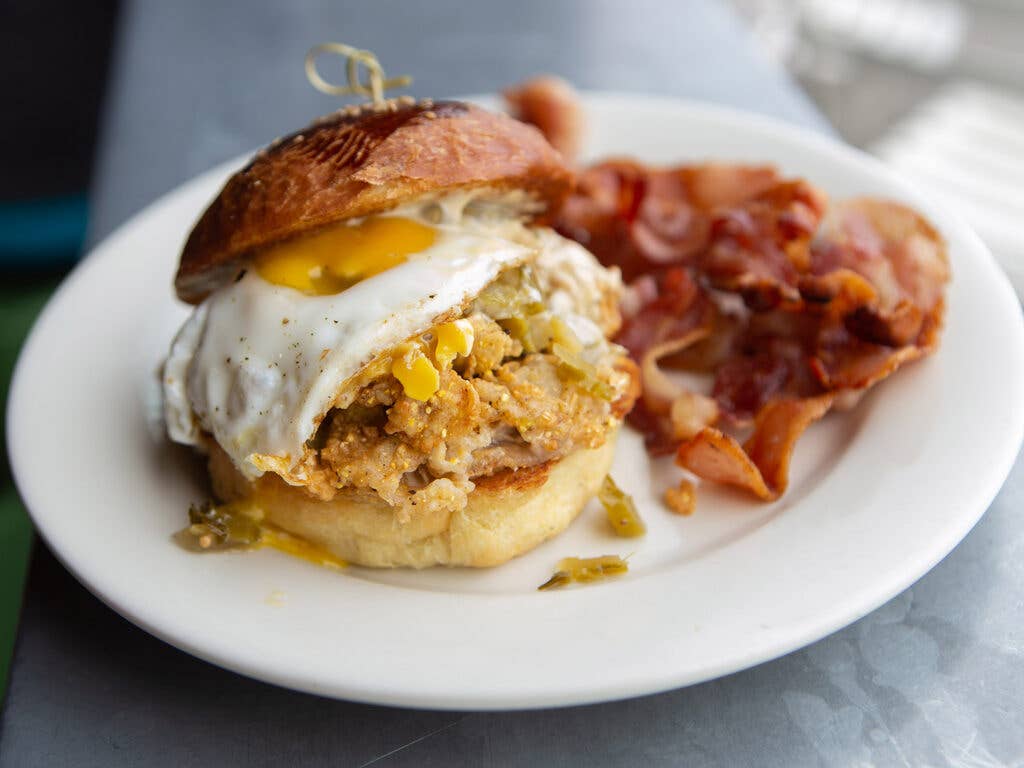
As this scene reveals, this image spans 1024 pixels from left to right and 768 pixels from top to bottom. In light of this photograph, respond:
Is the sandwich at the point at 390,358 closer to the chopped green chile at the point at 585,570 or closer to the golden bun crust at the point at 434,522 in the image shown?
the golden bun crust at the point at 434,522

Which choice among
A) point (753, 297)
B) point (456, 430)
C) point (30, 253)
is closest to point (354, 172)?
point (456, 430)

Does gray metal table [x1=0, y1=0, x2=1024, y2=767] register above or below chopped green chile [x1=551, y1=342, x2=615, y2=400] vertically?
below

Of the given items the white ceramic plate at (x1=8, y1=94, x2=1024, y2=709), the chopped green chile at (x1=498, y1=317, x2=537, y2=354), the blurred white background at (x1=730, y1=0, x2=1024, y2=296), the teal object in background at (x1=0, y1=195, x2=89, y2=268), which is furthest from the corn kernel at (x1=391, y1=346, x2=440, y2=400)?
the teal object in background at (x1=0, y1=195, x2=89, y2=268)

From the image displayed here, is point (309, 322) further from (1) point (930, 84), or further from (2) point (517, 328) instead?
(1) point (930, 84)

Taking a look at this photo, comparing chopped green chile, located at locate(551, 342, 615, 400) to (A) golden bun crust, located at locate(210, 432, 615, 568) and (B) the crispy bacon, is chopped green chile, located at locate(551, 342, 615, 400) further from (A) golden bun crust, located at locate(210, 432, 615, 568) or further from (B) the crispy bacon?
(B) the crispy bacon

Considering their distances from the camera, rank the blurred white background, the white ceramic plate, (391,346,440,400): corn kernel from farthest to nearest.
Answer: the blurred white background, (391,346,440,400): corn kernel, the white ceramic plate

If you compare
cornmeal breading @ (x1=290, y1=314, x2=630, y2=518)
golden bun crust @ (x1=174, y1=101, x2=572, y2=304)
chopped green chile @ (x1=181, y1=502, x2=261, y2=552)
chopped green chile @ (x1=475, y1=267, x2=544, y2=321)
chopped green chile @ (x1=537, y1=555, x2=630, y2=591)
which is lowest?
chopped green chile @ (x1=537, y1=555, x2=630, y2=591)

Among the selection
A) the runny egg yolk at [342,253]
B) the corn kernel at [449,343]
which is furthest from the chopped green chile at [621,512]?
the runny egg yolk at [342,253]

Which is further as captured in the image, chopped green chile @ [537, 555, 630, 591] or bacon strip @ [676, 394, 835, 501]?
bacon strip @ [676, 394, 835, 501]
